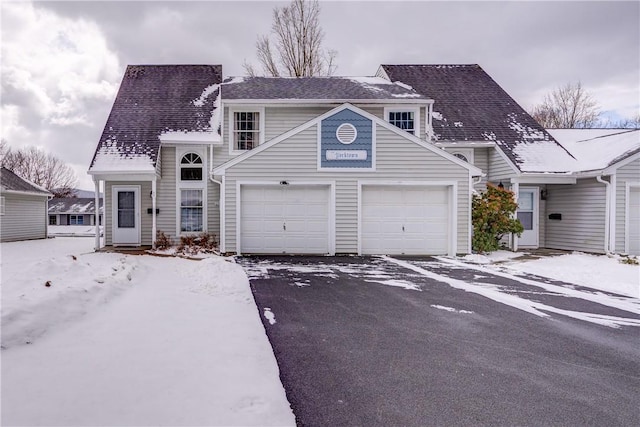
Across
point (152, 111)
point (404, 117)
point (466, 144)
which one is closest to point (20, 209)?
point (152, 111)

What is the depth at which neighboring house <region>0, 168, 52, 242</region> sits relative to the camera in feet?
57.5

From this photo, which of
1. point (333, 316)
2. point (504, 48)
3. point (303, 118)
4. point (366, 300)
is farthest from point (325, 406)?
point (504, 48)

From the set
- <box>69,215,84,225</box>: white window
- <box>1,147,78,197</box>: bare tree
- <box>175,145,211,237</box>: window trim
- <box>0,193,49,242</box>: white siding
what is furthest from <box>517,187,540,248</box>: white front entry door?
<box>1,147,78,197</box>: bare tree

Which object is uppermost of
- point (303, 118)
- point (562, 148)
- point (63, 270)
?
point (303, 118)

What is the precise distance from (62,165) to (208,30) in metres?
48.2

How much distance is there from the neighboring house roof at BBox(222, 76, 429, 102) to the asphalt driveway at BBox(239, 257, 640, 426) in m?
8.51

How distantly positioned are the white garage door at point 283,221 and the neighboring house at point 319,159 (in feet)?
0.11

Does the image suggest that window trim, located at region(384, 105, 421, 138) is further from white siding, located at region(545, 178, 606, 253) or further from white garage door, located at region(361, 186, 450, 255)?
white siding, located at region(545, 178, 606, 253)

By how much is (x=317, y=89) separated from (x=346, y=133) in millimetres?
4044

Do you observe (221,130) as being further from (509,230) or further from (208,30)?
(509,230)

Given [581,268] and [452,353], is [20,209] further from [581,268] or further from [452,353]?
[581,268]

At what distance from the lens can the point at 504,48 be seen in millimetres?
18422

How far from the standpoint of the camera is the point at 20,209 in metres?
18.8

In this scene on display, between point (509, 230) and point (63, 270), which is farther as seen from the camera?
point (509, 230)
